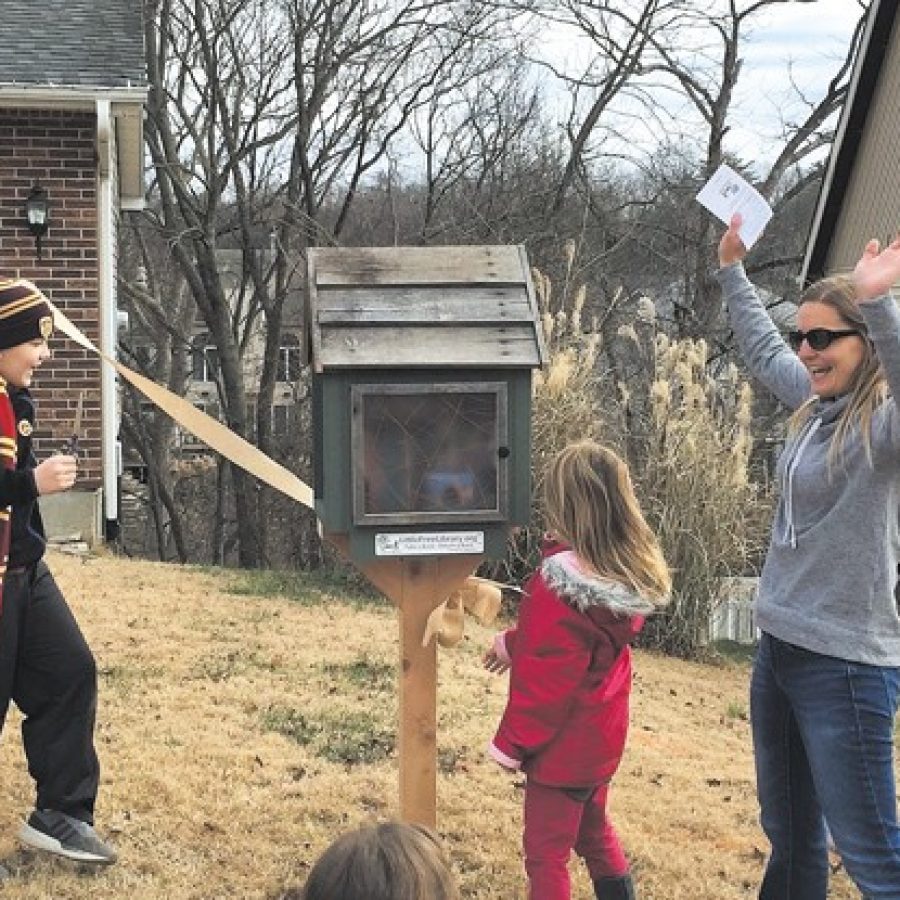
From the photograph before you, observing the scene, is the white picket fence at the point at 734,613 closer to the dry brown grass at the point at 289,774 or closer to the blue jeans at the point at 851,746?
the dry brown grass at the point at 289,774

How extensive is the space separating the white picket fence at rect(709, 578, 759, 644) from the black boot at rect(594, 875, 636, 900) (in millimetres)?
5374

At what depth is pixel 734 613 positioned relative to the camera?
32.0 feet

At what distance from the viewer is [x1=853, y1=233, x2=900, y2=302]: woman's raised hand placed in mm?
2402

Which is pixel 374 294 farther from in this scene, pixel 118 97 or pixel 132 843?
pixel 118 97

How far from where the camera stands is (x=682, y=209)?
22.3m

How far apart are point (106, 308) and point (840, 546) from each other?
26.5 ft

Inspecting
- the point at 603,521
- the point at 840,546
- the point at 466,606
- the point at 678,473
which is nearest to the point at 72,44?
the point at 678,473

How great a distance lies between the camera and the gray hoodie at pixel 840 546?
8.70 ft

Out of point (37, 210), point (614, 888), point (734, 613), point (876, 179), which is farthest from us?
point (876, 179)

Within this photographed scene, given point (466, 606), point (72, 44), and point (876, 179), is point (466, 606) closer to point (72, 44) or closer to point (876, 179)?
point (72, 44)

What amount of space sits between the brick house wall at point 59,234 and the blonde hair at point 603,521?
7.13 metres

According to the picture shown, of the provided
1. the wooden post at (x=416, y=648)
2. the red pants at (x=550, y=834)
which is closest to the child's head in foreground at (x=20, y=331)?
the wooden post at (x=416, y=648)

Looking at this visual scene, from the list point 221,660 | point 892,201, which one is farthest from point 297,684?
point 892,201

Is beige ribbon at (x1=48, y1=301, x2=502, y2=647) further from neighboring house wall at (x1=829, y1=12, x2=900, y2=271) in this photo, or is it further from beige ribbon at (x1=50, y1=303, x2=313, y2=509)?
neighboring house wall at (x1=829, y1=12, x2=900, y2=271)
